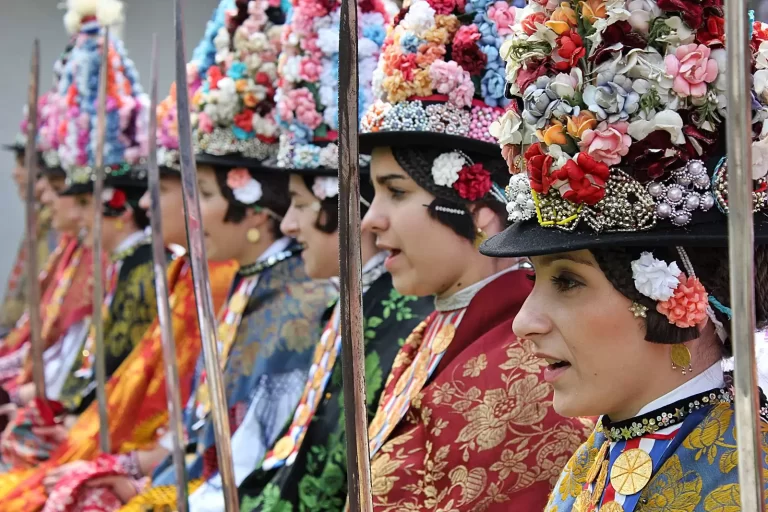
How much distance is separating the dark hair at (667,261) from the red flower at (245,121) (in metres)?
2.12

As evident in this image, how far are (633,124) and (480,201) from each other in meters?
0.96

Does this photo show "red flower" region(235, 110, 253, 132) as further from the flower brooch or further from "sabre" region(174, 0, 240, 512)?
"sabre" region(174, 0, 240, 512)

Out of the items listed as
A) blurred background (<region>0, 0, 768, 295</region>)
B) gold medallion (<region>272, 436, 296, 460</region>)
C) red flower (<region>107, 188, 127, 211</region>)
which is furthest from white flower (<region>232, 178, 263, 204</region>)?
blurred background (<region>0, 0, 768, 295</region>)

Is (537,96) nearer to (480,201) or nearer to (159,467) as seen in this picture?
(480,201)

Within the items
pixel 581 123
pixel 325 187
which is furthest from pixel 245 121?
pixel 581 123

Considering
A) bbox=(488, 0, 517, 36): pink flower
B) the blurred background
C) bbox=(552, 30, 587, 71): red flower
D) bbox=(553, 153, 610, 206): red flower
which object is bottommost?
bbox=(553, 153, 610, 206): red flower

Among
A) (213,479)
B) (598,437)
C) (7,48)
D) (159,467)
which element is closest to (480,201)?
(598,437)

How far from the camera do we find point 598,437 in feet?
6.14

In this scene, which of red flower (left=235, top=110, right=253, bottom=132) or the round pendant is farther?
red flower (left=235, top=110, right=253, bottom=132)

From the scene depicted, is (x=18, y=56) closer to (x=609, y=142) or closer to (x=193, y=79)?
(x=193, y=79)

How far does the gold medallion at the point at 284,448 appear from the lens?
307 cm

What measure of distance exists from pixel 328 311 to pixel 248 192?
0.56 m

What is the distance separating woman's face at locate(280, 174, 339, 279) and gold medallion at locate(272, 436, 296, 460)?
0.47 meters

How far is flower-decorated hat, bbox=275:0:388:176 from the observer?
3.23m
